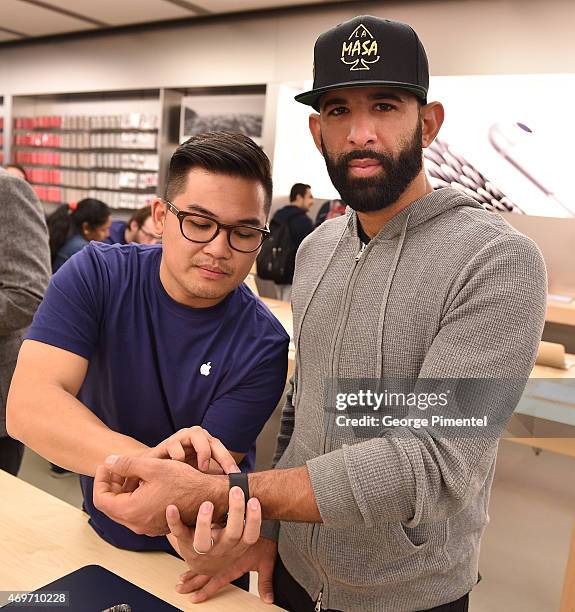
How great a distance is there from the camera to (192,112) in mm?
6520

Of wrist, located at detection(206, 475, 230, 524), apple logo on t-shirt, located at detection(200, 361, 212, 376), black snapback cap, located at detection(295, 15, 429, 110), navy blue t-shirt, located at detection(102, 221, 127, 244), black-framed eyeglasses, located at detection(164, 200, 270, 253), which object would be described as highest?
black snapback cap, located at detection(295, 15, 429, 110)

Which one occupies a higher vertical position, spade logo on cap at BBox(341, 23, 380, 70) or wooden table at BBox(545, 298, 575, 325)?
spade logo on cap at BBox(341, 23, 380, 70)

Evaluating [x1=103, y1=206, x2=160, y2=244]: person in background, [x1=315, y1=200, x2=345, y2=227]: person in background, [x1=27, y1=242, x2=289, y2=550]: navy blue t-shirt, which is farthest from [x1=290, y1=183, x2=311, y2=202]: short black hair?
[x1=27, y1=242, x2=289, y2=550]: navy blue t-shirt

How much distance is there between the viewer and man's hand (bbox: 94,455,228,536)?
947mm

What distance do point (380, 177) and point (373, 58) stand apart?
0.21 m

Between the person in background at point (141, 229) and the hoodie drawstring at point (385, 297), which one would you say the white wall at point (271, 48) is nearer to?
the person in background at point (141, 229)

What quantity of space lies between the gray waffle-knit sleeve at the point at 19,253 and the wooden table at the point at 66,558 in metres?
0.71

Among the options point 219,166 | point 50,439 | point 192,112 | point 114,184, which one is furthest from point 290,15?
point 50,439

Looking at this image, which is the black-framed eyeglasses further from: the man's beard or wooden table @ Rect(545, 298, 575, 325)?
wooden table @ Rect(545, 298, 575, 325)

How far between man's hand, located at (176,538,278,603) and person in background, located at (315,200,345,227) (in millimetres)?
4416

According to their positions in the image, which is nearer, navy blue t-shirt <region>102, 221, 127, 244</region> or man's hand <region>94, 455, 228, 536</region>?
man's hand <region>94, 455, 228, 536</region>

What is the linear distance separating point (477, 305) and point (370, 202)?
1.03ft

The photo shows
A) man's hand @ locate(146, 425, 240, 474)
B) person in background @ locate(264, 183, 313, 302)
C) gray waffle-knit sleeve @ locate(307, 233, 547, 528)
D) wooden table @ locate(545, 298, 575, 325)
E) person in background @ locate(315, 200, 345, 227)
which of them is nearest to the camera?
gray waffle-knit sleeve @ locate(307, 233, 547, 528)

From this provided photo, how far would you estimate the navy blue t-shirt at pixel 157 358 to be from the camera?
1290 millimetres
